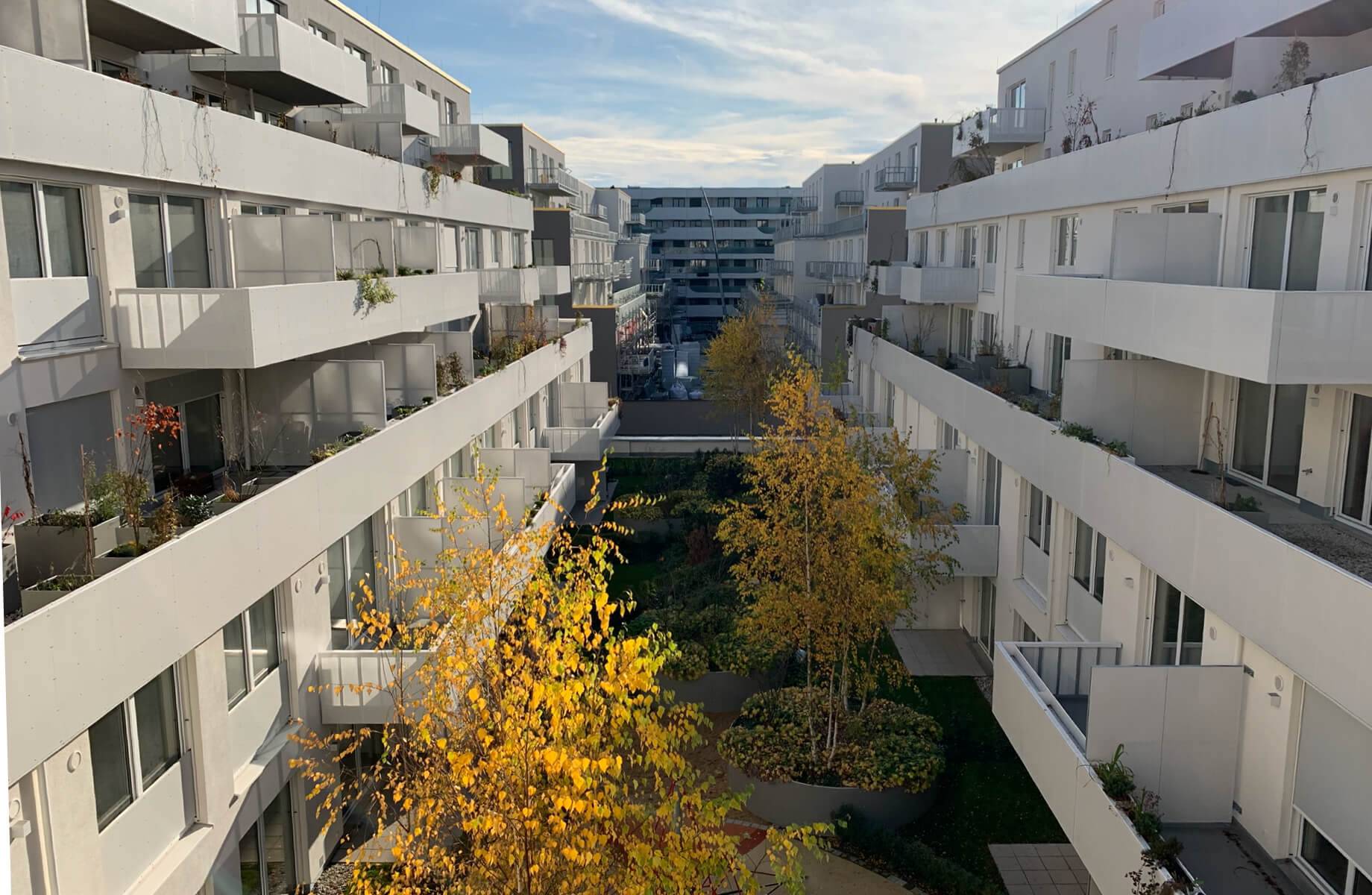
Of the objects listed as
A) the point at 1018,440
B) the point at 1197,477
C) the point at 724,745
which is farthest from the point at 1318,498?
the point at 724,745

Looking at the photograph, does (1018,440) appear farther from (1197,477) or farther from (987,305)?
(987,305)

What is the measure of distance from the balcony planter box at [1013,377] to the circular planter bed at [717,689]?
27.5ft

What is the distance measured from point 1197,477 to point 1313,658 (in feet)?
19.1

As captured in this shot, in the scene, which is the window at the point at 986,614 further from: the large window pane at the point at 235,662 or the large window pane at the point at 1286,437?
the large window pane at the point at 235,662

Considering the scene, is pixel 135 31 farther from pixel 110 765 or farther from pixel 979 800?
pixel 979 800

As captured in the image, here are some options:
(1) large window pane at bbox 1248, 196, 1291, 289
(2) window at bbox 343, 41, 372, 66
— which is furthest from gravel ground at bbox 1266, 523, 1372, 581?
(2) window at bbox 343, 41, 372, 66

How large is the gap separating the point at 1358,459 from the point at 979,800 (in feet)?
25.8

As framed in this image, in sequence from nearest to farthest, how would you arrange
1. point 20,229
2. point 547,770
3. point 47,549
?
1. point 547,770
2. point 47,549
3. point 20,229

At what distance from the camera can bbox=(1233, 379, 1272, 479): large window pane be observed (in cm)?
1440

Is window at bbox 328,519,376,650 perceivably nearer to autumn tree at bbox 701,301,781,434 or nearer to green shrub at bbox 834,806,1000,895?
green shrub at bbox 834,806,1000,895

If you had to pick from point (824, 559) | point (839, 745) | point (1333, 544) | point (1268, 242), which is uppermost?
point (1268, 242)

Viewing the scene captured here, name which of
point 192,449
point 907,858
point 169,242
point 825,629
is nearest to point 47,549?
point 192,449

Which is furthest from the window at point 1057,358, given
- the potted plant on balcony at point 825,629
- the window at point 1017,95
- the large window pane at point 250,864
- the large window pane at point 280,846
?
the large window pane at point 250,864

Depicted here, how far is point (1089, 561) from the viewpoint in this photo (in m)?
17.7
